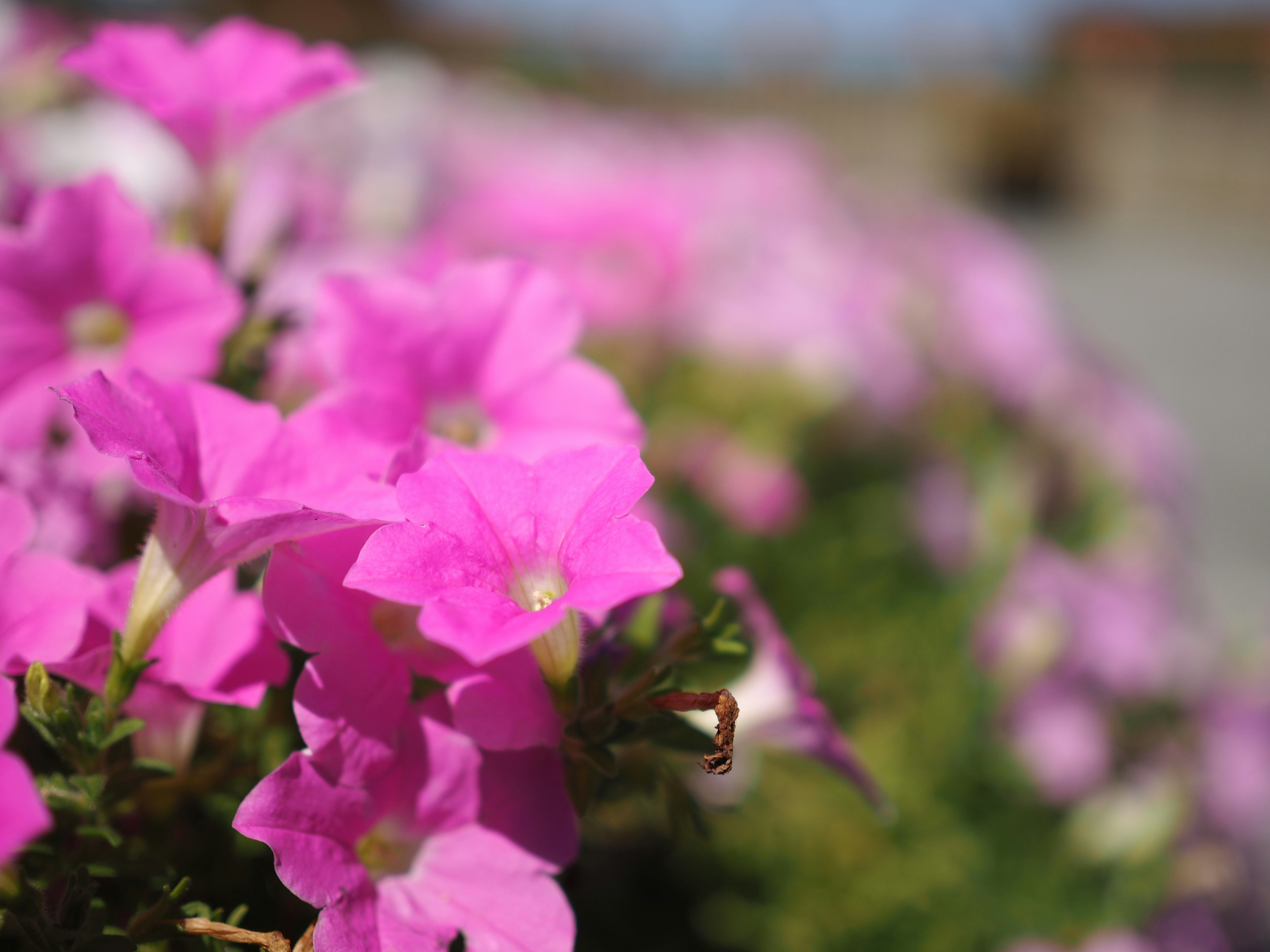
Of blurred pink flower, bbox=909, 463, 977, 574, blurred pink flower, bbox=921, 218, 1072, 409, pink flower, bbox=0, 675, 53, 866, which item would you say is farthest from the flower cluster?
blurred pink flower, bbox=921, 218, 1072, 409

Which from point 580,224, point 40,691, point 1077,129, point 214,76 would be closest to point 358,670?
point 40,691

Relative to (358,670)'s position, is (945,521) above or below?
below

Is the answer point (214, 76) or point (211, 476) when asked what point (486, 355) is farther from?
point (214, 76)

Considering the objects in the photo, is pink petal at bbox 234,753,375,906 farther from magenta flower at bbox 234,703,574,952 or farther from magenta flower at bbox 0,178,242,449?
magenta flower at bbox 0,178,242,449

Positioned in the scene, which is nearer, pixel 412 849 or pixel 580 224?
pixel 412 849

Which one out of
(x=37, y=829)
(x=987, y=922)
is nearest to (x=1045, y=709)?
(x=987, y=922)

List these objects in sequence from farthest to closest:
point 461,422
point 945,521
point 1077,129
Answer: point 1077,129
point 945,521
point 461,422

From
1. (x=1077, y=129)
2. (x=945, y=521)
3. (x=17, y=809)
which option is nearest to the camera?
(x=17, y=809)
